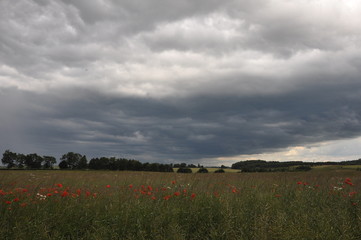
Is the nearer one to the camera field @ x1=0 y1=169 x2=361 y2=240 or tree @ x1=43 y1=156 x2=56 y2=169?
field @ x1=0 y1=169 x2=361 y2=240

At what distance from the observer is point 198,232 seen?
253 inches

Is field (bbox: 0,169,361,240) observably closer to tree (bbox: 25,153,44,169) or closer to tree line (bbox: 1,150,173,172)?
tree line (bbox: 1,150,173,172)

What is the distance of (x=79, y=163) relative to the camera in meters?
51.2

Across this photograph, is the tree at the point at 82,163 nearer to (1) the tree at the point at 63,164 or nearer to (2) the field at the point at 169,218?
(1) the tree at the point at 63,164

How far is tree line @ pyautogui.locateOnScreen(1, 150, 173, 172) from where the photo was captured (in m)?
47.0

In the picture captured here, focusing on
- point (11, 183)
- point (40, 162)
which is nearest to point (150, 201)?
point (11, 183)

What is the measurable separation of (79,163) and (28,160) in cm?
1216

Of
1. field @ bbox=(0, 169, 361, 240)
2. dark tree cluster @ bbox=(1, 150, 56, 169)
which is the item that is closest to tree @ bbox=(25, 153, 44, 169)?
dark tree cluster @ bbox=(1, 150, 56, 169)

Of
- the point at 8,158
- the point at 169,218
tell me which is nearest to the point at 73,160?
the point at 8,158

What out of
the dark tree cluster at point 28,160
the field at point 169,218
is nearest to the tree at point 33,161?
the dark tree cluster at point 28,160

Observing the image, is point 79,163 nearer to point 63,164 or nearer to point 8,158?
point 63,164

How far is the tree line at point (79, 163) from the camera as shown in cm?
4703

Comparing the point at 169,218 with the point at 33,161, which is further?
the point at 33,161

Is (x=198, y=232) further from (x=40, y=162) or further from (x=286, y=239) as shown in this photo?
(x=40, y=162)
